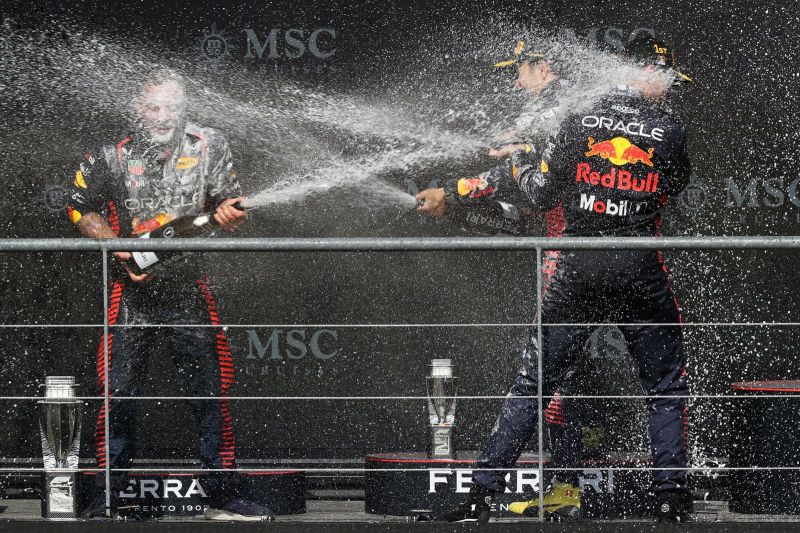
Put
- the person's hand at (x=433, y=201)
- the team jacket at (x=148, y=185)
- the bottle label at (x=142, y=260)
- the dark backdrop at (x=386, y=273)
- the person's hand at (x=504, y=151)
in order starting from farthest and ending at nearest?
the person's hand at (x=504, y=151) → the dark backdrop at (x=386, y=273) → the person's hand at (x=433, y=201) → the team jacket at (x=148, y=185) → the bottle label at (x=142, y=260)

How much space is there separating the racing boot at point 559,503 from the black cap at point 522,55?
73.8 inches

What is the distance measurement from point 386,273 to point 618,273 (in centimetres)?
161

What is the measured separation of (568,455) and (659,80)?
1.57 meters

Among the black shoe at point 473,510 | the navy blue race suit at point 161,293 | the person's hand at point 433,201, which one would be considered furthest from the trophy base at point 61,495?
the person's hand at point 433,201

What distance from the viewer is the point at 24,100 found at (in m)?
6.04

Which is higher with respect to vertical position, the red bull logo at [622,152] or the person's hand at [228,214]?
the red bull logo at [622,152]

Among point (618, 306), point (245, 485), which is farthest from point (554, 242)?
point (245, 485)

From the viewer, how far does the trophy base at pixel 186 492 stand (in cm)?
544

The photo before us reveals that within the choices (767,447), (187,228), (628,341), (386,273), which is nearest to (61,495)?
(187,228)

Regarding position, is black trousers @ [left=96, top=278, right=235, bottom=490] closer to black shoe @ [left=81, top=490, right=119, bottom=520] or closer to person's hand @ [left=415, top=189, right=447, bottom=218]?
black shoe @ [left=81, top=490, right=119, bottom=520]

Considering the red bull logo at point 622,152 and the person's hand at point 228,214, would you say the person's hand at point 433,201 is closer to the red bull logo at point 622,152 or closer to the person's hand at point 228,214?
the person's hand at point 228,214

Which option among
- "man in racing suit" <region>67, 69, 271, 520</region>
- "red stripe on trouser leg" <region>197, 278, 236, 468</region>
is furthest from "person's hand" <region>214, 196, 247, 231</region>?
"red stripe on trouser leg" <region>197, 278, 236, 468</region>

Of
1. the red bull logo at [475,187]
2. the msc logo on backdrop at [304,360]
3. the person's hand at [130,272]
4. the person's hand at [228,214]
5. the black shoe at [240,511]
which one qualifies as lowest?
the black shoe at [240,511]

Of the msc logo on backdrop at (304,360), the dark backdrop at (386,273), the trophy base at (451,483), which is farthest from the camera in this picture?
the msc logo on backdrop at (304,360)
